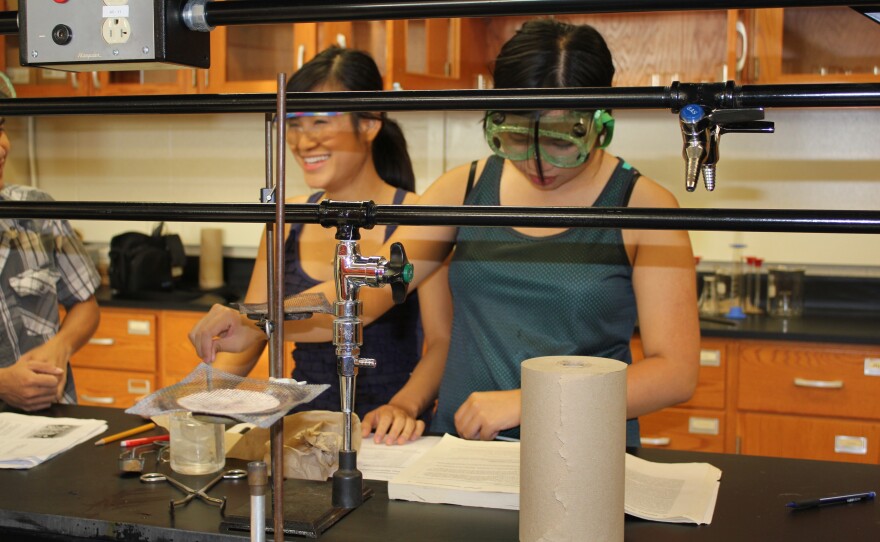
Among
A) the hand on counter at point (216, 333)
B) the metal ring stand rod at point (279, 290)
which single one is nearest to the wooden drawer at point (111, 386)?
the hand on counter at point (216, 333)

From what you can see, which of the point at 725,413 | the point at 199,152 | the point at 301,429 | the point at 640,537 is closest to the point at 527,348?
the point at 301,429

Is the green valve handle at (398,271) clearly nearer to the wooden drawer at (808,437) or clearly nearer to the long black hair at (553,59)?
the long black hair at (553,59)

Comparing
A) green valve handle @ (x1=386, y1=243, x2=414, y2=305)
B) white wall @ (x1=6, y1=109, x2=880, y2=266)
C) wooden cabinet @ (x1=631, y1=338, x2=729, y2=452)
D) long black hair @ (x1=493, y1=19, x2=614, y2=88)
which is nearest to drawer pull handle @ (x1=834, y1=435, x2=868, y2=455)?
wooden cabinet @ (x1=631, y1=338, x2=729, y2=452)

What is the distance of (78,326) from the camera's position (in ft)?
6.99

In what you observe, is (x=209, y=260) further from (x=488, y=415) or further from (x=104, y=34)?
(x=104, y=34)

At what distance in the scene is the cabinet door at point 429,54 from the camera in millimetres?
3229

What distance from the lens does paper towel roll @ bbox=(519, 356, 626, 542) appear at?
95 centimetres

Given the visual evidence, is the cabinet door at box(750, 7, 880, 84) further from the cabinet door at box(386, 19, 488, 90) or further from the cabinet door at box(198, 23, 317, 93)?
the cabinet door at box(198, 23, 317, 93)

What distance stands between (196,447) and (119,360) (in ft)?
7.89

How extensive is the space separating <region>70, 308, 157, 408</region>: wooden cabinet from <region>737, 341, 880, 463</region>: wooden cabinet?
2026 millimetres

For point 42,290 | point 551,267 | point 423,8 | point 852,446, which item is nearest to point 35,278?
point 42,290

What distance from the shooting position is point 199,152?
13.4 feet

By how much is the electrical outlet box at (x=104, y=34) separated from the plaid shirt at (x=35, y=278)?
1071mm

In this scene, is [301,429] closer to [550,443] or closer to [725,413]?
[550,443]
